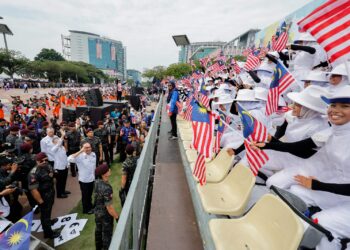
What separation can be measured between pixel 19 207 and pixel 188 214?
496 centimetres

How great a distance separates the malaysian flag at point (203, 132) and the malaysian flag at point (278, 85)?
110cm

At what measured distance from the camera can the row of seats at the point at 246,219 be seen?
2090 millimetres

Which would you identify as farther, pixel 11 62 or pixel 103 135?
pixel 11 62

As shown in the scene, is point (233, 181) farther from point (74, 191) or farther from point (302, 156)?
point (74, 191)

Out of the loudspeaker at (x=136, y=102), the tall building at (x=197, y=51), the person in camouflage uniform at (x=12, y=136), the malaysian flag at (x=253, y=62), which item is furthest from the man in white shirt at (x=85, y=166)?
the tall building at (x=197, y=51)

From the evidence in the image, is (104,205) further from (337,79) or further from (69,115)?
(69,115)

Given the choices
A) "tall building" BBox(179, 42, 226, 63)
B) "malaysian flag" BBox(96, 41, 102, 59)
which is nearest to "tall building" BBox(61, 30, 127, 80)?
"malaysian flag" BBox(96, 41, 102, 59)

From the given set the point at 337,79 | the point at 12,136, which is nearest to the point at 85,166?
the point at 12,136

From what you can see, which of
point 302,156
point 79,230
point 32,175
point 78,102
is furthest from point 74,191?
point 78,102

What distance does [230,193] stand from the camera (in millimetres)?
3424

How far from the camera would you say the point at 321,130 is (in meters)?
2.43

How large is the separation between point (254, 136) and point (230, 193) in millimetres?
1064

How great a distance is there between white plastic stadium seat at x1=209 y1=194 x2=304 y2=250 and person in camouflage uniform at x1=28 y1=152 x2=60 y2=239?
454 cm

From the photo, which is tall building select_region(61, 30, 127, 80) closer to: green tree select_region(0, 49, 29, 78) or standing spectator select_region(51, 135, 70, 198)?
green tree select_region(0, 49, 29, 78)
